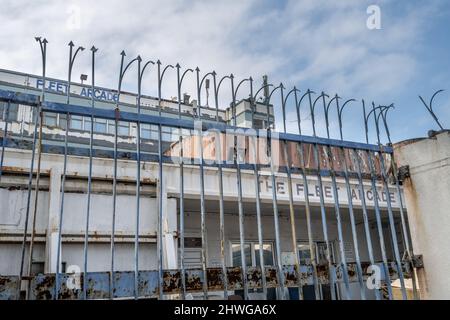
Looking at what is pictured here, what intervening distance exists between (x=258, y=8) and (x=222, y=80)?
1.29 m

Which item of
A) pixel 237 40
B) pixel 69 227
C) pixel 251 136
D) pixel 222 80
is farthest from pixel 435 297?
pixel 69 227

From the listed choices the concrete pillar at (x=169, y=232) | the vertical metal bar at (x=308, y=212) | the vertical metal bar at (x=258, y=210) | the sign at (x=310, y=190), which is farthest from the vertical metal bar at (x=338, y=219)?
the sign at (x=310, y=190)

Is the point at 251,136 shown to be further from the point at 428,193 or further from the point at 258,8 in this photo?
the point at 258,8

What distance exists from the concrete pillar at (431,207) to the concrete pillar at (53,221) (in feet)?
13.2

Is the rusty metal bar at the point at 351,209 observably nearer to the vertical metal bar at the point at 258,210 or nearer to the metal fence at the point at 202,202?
the metal fence at the point at 202,202

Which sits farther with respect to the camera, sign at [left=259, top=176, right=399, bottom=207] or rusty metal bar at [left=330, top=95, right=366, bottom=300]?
sign at [left=259, top=176, right=399, bottom=207]

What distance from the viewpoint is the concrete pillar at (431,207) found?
9.95ft

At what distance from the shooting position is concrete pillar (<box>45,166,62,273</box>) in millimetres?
4988

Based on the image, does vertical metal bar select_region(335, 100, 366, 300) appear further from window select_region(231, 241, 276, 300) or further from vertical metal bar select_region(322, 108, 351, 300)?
window select_region(231, 241, 276, 300)

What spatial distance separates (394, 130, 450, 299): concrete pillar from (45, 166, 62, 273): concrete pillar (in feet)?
13.2

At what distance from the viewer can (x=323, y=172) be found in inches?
117

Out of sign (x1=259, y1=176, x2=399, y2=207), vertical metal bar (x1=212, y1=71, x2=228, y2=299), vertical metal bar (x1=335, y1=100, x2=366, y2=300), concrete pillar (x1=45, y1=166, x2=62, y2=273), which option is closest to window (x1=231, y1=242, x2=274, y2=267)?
sign (x1=259, y1=176, x2=399, y2=207)

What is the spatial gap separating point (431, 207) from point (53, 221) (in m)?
4.42

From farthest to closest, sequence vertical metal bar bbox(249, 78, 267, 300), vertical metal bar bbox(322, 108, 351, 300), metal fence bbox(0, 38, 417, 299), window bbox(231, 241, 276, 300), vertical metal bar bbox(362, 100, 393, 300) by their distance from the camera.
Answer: window bbox(231, 241, 276, 300), vertical metal bar bbox(362, 100, 393, 300), vertical metal bar bbox(322, 108, 351, 300), vertical metal bar bbox(249, 78, 267, 300), metal fence bbox(0, 38, 417, 299)
